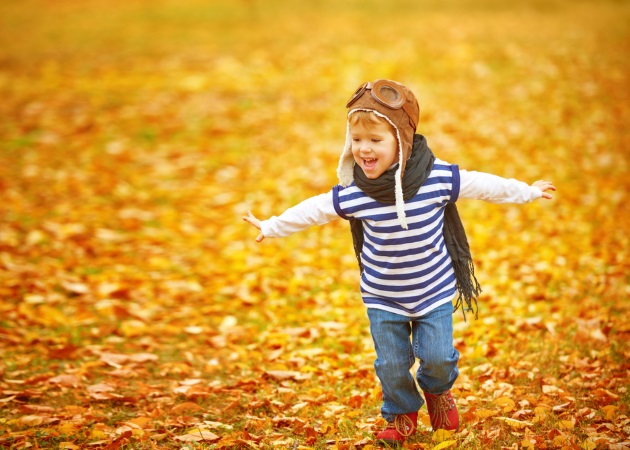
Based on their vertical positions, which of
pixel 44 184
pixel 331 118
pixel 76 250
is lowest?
pixel 76 250

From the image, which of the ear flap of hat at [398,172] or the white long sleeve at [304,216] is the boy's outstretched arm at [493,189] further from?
the white long sleeve at [304,216]

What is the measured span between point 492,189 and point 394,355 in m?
0.98

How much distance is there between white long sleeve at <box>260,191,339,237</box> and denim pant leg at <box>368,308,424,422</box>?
21.6 inches

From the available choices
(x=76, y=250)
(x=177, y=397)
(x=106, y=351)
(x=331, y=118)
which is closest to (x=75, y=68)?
(x=331, y=118)

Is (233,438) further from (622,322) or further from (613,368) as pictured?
(622,322)

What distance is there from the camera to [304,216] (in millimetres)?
3553

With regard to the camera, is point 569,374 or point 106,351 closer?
point 569,374

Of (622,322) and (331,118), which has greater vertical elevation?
(331,118)

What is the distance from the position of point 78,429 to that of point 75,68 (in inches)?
451

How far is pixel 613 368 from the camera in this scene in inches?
171

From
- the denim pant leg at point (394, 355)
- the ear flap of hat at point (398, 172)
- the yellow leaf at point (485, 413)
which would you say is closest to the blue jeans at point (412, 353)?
the denim pant leg at point (394, 355)

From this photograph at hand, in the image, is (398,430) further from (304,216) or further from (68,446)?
(68,446)

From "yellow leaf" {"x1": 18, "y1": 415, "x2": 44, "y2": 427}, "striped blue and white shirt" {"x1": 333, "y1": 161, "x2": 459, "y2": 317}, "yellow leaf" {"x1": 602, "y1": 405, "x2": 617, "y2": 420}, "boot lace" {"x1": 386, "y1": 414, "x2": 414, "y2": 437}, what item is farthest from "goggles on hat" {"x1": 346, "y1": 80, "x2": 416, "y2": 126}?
"yellow leaf" {"x1": 18, "y1": 415, "x2": 44, "y2": 427}

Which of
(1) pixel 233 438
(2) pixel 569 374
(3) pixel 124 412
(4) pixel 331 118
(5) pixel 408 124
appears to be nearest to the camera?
(5) pixel 408 124
